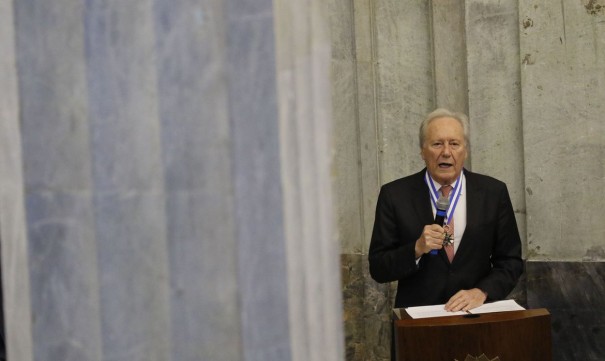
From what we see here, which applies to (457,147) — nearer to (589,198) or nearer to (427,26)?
(589,198)

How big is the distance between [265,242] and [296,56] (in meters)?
0.32

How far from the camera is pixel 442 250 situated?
12.5 ft

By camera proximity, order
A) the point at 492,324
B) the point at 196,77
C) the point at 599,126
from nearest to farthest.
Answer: the point at 196,77 → the point at 492,324 → the point at 599,126

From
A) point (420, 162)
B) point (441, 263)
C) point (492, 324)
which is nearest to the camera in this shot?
point (492, 324)

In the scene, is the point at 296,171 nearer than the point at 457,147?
Yes

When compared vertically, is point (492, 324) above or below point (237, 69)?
below

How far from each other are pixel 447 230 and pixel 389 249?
344mm

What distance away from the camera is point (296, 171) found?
1381mm

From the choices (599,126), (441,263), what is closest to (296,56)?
(441,263)

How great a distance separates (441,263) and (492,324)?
25.6 inches

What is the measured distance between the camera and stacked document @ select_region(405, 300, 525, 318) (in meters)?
3.41

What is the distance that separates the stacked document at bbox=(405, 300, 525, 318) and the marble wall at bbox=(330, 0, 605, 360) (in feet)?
5.78

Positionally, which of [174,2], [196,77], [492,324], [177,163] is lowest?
[492,324]

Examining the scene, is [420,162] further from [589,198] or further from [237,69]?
[237,69]
